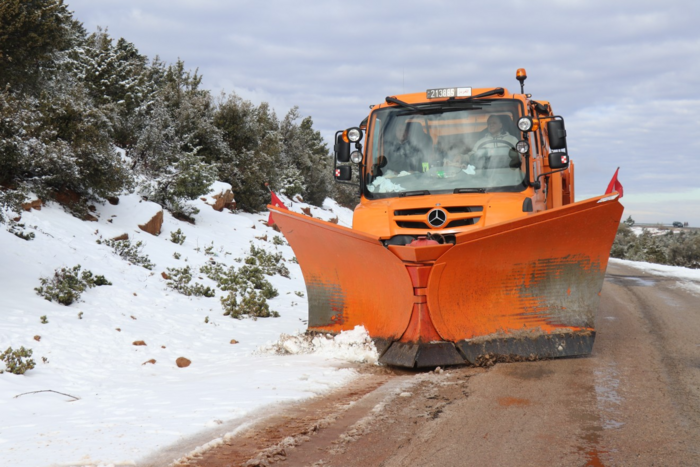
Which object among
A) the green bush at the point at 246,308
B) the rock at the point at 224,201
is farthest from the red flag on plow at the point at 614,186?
the rock at the point at 224,201

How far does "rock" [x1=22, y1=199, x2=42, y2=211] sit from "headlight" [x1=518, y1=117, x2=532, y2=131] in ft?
27.5

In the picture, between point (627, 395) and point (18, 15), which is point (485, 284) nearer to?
point (627, 395)

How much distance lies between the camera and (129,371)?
637 cm

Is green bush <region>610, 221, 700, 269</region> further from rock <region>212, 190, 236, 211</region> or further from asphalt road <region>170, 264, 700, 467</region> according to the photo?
asphalt road <region>170, 264, 700, 467</region>

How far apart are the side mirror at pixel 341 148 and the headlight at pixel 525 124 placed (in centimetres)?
197

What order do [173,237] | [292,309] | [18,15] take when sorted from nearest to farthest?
[292,309], [173,237], [18,15]

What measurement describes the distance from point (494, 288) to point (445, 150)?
185cm

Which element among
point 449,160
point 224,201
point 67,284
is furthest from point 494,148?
point 224,201

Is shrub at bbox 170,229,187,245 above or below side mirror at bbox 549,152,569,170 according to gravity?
below

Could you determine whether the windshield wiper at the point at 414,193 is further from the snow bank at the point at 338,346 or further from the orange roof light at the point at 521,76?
the orange roof light at the point at 521,76

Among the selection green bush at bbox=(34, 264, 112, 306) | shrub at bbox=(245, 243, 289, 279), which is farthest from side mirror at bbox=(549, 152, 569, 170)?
shrub at bbox=(245, 243, 289, 279)

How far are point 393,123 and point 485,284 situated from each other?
2.43 m

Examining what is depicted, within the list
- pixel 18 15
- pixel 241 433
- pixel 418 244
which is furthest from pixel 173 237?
pixel 241 433

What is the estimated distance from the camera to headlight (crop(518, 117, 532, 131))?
621cm
